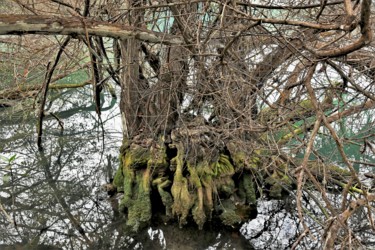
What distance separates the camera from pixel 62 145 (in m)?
9.02

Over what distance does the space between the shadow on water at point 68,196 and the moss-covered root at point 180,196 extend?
0.23m

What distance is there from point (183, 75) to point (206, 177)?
4.85ft

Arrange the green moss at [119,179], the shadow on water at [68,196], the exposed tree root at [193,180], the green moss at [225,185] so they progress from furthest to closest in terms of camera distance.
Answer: the green moss at [119,179] < the green moss at [225,185] < the exposed tree root at [193,180] < the shadow on water at [68,196]

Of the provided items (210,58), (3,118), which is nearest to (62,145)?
(3,118)

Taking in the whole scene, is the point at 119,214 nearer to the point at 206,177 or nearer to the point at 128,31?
the point at 206,177

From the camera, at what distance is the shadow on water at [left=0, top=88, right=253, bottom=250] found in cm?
557

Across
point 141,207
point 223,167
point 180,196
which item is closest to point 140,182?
point 141,207

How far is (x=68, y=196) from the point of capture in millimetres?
6961

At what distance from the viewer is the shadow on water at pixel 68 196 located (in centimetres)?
557

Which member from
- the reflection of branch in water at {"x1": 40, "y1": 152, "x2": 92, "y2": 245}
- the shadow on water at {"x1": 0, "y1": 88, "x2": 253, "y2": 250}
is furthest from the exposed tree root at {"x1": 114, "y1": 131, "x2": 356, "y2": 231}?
the reflection of branch in water at {"x1": 40, "y1": 152, "x2": 92, "y2": 245}

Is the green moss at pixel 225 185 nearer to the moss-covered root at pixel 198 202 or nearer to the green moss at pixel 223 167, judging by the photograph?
the green moss at pixel 223 167

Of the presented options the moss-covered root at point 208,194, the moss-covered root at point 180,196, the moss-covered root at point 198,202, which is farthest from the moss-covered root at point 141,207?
the moss-covered root at point 208,194

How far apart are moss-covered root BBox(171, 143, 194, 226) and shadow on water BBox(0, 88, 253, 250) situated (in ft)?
0.74

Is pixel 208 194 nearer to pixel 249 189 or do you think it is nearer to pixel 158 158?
pixel 249 189
